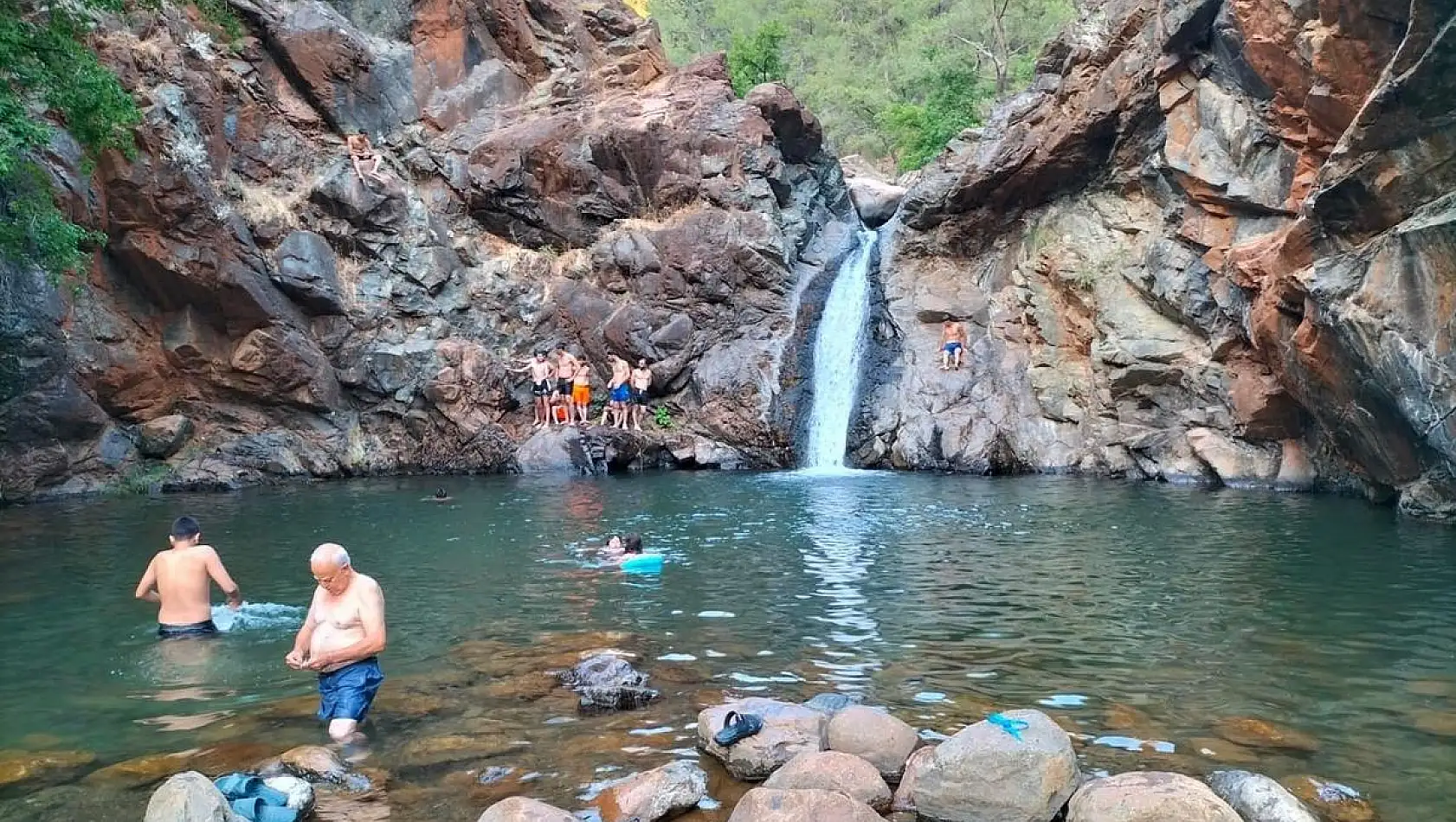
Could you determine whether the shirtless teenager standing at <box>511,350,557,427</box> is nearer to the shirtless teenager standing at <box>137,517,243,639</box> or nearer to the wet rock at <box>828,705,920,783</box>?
the shirtless teenager standing at <box>137,517,243,639</box>

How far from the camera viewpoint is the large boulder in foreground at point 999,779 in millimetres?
5062

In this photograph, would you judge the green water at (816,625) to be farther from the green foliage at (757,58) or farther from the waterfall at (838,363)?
the green foliage at (757,58)

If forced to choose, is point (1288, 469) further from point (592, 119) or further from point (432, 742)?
point (592, 119)

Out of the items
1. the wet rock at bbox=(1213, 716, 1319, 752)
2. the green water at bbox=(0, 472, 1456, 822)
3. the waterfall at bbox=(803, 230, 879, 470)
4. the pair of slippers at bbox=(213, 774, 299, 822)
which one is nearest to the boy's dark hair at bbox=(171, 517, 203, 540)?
the green water at bbox=(0, 472, 1456, 822)

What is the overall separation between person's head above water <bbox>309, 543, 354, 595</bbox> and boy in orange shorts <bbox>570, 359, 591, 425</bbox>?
18.7 meters

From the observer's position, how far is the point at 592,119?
2900 cm

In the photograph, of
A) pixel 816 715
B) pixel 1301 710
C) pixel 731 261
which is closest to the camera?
pixel 816 715

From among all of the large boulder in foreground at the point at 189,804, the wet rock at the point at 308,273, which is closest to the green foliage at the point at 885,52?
the wet rock at the point at 308,273

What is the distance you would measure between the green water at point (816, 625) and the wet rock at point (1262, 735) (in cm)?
11

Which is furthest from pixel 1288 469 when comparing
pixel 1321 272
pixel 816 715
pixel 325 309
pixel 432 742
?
pixel 325 309

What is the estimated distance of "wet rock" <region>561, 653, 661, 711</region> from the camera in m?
Result: 6.90

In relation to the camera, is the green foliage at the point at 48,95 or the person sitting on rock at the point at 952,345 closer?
the green foliage at the point at 48,95

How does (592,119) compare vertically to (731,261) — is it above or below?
above

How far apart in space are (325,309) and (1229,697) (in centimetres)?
2238
